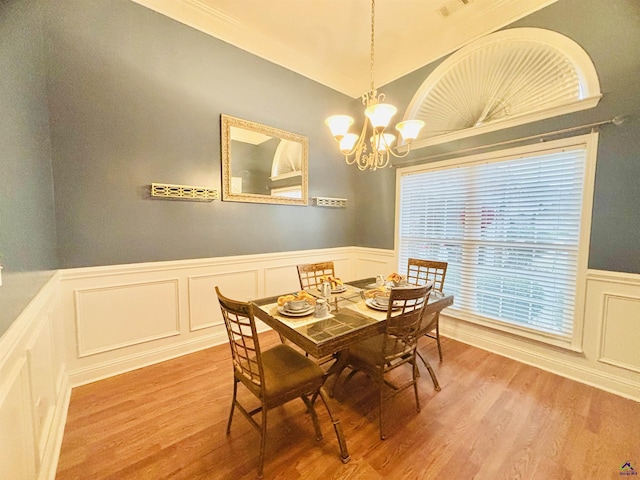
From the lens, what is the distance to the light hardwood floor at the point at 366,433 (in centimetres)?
144

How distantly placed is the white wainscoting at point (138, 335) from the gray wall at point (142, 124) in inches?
8.8

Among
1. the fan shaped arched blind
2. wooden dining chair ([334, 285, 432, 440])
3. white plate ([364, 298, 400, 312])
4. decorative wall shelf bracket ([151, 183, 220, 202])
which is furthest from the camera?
decorative wall shelf bracket ([151, 183, 220, 202])

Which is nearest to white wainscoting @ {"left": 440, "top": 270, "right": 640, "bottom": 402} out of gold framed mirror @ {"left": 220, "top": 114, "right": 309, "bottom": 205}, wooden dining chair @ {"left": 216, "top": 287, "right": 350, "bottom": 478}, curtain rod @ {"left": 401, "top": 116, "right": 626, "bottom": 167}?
curtain rod @ {"left": 401, "top": 116, "right": 626, "bottom": 167}

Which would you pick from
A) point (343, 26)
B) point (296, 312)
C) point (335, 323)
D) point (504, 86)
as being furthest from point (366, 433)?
point (343, 26)

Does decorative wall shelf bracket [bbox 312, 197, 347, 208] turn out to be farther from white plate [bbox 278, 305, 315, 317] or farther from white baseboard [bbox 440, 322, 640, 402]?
white baseboard [bbox 440, 322, 640, 402]

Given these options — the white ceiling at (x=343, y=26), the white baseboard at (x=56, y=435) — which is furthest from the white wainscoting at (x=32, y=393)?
the white ceiling at (x=343, y=26)

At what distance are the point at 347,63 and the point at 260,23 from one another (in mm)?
1222

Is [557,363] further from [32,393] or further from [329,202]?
[32,393]

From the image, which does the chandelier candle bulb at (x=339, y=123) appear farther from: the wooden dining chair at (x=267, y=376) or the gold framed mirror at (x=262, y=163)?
the wooden dining chair at (x=267, y=376)

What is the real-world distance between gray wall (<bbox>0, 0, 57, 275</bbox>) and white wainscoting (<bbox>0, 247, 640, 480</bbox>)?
281 millimetres

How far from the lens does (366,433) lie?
169 cm

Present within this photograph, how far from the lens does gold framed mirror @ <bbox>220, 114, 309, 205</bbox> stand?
2.84 metres

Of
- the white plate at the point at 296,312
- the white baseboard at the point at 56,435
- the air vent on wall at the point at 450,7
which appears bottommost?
the white baseboard at the point at 56,435

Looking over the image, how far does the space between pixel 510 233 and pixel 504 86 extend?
161 cm
